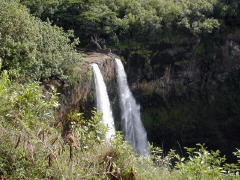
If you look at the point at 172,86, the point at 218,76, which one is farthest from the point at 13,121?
the point at 218,76

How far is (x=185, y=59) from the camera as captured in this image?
16.2 m

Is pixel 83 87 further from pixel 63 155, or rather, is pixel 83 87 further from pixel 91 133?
pixel 63 155

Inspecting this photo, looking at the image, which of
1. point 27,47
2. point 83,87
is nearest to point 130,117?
point 83,87

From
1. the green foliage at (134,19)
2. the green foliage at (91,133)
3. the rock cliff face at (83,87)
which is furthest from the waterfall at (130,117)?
the green foliage at (91,133)

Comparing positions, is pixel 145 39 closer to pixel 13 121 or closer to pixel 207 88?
pixel 207 88

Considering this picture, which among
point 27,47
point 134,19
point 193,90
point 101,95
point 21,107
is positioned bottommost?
point 193,90

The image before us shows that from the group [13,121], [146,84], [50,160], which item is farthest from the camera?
[146,84]

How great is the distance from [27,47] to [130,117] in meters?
8.00

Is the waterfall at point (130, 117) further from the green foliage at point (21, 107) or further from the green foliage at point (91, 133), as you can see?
the green foliage at point (21, 107)

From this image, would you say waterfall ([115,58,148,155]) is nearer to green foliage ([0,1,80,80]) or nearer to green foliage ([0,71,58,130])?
green foliage ([0,1,80,80])

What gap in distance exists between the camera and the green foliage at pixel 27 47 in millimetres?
8180

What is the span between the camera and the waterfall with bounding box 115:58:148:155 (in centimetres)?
1465

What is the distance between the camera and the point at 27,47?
8359 millimetres

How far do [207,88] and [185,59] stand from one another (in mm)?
2042
